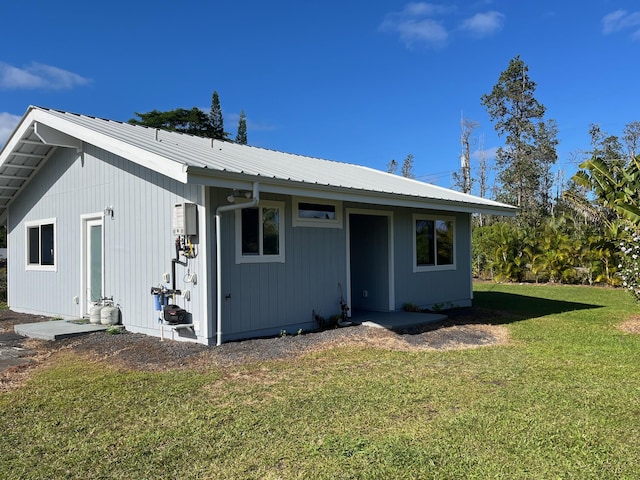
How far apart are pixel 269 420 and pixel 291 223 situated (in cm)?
454

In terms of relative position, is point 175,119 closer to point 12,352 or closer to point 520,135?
point 520,135

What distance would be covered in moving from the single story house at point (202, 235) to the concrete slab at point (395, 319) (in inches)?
19.8

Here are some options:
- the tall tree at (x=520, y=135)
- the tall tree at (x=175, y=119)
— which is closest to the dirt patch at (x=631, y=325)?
the tall tree at (x=520, y=135)

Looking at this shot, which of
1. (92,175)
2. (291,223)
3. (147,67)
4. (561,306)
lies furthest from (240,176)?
(147,67)

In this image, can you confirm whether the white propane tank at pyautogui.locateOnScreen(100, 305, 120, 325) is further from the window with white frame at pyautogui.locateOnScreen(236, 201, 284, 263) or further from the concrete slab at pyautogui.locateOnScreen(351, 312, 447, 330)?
the concrete slab at pyautogui.locateOnScreen(351, 312, 447, 330)

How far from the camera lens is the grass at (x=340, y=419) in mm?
3172

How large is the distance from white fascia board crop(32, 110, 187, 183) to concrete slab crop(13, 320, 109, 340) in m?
3.12

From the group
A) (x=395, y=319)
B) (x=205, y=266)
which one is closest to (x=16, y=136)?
(x=205, y=266)

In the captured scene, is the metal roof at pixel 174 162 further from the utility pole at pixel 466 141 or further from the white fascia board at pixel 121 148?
the utility pole at pixel 466 141

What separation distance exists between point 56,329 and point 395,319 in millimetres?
6198

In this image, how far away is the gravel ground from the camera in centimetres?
620

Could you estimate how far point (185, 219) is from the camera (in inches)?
273

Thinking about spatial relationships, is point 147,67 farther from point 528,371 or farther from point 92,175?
point 528,371

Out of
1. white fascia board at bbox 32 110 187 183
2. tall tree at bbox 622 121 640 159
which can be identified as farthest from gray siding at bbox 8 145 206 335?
tall tree at bbox 622 121 640 159
